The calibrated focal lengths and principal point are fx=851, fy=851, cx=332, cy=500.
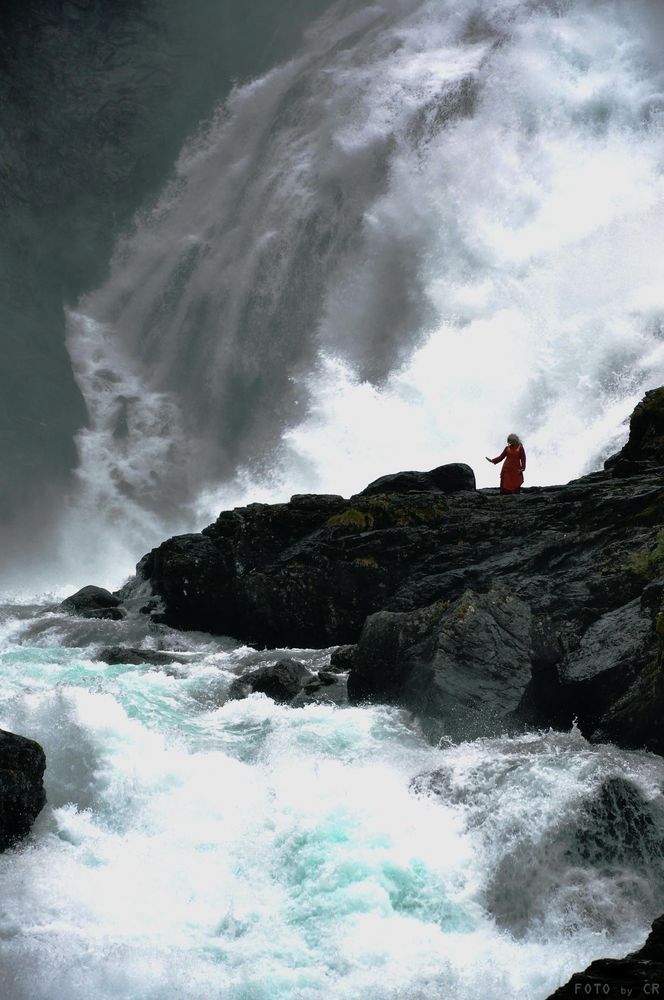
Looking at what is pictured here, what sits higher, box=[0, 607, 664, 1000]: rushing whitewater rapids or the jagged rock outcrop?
the jagged rock outcrop

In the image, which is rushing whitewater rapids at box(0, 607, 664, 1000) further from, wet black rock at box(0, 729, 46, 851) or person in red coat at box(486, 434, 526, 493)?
person in red coat at box(486, 434, 526, 493)

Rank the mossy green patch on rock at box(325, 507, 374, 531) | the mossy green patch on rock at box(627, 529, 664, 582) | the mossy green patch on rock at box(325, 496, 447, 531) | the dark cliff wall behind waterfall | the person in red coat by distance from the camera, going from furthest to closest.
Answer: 1. the dark cliff wall behind waterfall
2. the person in red coat
3. the mossy green patch on rock at box(325, 507, 374, 531)
4. the mossy green patch on rock at box(325, 496, 447, 531)
5. the mossy green patch on rock at box(627, 529, 664, 582)

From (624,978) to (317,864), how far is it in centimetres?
402

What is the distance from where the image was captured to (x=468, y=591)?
1394 cm

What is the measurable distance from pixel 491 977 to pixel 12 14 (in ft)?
228

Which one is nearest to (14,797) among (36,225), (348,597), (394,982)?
(394,982)

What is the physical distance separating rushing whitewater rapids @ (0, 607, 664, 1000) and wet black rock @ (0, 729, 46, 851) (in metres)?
0.19

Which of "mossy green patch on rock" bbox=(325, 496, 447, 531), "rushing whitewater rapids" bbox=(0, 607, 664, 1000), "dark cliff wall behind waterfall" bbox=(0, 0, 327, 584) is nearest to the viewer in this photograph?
"rushing whitewater rapids" bbox=(0, 607, 664, 1000)

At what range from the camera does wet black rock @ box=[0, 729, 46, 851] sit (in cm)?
830

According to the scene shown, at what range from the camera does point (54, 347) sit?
59125 millimetres

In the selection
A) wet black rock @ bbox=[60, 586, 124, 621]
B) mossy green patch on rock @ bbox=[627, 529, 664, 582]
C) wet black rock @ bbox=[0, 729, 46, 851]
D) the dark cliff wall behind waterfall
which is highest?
the dark cliff wall behind waterfall

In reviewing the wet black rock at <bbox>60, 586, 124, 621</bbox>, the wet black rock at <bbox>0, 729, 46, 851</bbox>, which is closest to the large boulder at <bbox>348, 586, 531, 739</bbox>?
the wet black rock at <bbox>0, 729, 46, 851</bbox>

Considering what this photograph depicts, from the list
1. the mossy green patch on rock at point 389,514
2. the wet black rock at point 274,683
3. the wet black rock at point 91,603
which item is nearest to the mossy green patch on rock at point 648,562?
the mossy green patch on rock at point 389,514

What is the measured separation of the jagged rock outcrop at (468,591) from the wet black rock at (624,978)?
15.8 feet
